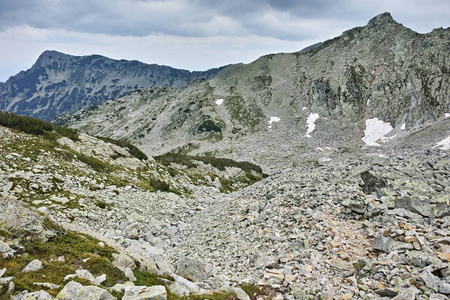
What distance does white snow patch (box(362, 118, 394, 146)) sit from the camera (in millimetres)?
83688

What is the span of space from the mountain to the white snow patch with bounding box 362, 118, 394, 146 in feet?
0.97

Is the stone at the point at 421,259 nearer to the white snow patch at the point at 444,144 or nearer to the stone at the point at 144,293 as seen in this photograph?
the stone at the point at 144,293

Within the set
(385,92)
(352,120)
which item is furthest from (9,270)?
(385,92)

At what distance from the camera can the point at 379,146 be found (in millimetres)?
77188

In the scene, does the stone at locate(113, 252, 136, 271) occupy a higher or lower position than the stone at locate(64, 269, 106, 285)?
lower

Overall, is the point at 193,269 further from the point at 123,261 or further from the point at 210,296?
the point at 123,261

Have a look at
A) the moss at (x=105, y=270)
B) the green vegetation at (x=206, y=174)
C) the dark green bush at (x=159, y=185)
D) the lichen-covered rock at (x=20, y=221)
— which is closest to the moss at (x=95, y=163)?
the dark green bush at (x=159, y=185)

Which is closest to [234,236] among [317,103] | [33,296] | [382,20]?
[33,296]

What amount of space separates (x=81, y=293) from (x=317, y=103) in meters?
116

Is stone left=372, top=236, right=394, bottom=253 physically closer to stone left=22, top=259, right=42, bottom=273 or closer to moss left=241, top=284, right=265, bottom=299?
moss left=241, top=284, right=265, bottom=299

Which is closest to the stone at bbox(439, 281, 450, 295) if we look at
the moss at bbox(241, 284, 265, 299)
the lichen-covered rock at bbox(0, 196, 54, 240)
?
the moss at bbox(241, 284, 265, 299)

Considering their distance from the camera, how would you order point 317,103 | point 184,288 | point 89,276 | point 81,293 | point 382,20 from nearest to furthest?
point 81,293 < point 89,276 < point 184,288 < point 317,103 < point 382,20

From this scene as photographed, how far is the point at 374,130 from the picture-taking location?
8856 centimetres

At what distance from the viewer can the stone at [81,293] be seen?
7948 millimetres
